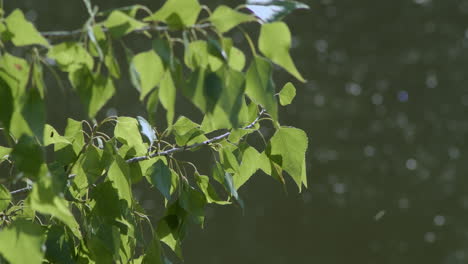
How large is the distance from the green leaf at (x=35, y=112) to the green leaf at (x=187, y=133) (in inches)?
9.7

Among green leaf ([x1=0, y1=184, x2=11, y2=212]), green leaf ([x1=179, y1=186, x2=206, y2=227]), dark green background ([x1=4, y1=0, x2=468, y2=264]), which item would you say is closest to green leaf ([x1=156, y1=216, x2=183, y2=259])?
green leaf ([x1=179, y1=186, x2=206, y2=227])

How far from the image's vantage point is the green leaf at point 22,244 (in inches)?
19.5

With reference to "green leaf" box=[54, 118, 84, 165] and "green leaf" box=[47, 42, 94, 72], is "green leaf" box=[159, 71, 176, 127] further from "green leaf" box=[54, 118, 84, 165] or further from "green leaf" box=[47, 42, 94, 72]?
"green leaf" box=[54, 118, 84, 165]

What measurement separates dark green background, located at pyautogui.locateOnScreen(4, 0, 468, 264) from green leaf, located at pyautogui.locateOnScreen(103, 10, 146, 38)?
2511 millimetres

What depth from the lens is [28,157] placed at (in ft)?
1.66

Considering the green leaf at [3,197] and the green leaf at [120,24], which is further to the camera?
the green leaf at [3,197]

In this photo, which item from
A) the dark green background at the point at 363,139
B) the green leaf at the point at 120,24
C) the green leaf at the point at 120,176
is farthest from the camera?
the dark green background at the point at 363,139

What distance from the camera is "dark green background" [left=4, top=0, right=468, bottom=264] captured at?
302 cm

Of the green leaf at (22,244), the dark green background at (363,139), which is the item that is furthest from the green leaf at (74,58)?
the dark green background at (363,139)

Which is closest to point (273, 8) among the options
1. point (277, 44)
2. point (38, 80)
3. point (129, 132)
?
point (277, 44)

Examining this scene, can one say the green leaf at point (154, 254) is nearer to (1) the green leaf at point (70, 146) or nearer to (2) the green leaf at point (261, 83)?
(1) the green leaf at point (70, 146)

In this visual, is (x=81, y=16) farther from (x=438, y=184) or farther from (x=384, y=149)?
(x=438, y=184)

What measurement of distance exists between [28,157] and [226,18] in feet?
0.50

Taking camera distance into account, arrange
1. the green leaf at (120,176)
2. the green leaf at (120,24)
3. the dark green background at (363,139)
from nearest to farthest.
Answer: the green leaf at (120,24) < the green leaf at (120,176) < the dark green background at (363,139)
